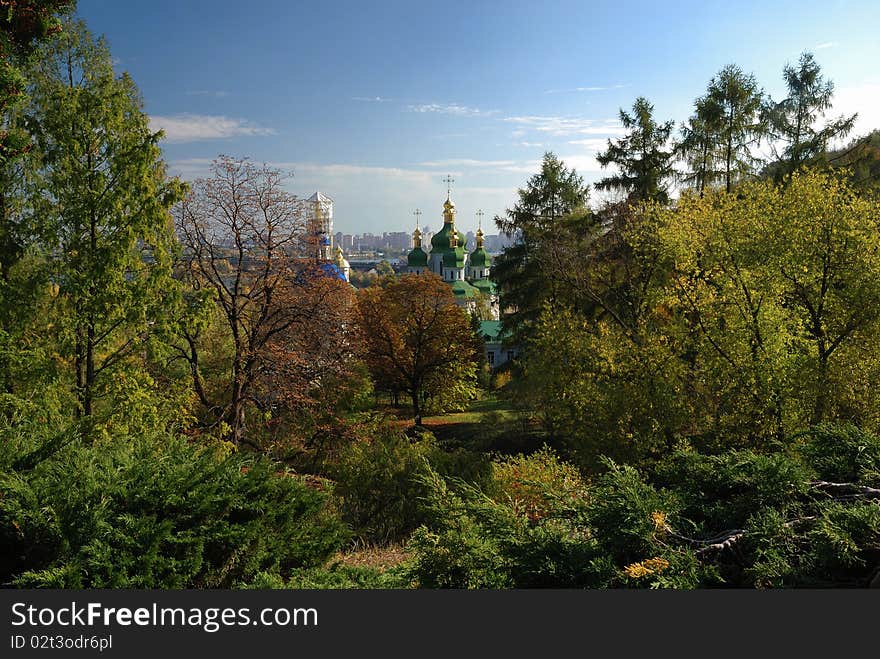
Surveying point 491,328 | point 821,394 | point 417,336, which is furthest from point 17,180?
point 491,328

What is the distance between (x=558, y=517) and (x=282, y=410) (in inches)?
474

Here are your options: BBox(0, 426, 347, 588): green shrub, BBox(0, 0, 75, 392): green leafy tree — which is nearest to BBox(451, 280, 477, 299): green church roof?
BBox(0, 0, 75, 392): green leafy tree

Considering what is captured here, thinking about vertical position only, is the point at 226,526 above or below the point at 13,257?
below

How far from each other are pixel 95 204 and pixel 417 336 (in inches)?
750

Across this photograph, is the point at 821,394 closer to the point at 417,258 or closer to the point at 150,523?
the point at 150,523

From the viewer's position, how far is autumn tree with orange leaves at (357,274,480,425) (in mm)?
28516

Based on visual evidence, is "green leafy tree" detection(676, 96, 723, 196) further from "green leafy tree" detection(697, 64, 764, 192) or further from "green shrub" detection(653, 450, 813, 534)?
"green shrub" detection(653, 450, 813, 534)

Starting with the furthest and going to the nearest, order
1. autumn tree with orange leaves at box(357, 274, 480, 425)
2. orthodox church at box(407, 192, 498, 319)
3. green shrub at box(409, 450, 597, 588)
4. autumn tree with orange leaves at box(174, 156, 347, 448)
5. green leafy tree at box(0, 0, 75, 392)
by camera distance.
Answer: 1. orthodox church at box(407, 192, 498, 319)
2. autumn tree with orange leaves at box(357, 274, 480, 425)
3. autumn tree with orange leaves at box(174, 156, 347, 448)
4. green leafy tree at box(0, 0, 75, 392)
5. green shrub at box(409, 450, 597, 588)

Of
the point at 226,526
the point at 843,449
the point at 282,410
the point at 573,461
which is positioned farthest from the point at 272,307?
the point at 843,449

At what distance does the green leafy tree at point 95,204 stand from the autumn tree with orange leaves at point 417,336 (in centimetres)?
1740

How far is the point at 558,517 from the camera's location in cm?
554

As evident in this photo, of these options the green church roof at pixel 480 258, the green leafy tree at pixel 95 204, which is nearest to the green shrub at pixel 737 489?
the green leafy tree at pixel 95 204

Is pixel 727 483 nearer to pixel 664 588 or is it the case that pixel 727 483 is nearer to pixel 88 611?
pixel 664 588

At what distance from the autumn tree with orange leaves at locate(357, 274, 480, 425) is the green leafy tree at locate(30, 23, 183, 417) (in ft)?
57.1
